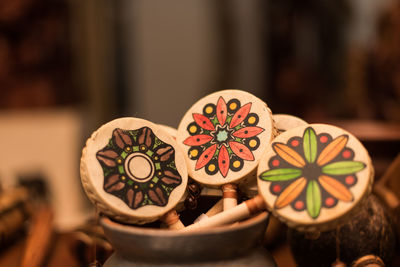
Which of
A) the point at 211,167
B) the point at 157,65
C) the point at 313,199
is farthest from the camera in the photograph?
the point at 157,65

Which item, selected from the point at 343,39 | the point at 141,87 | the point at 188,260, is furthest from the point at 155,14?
the point at 188,260

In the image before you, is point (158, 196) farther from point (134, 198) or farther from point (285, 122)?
point (285, 122)

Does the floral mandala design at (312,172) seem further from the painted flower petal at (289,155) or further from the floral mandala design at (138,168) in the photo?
the floral mandala design at (138,168)

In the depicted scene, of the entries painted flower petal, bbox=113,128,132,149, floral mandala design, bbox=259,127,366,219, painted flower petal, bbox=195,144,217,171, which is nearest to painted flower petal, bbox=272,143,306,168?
floral mandala design, bbox=259,127,366,219

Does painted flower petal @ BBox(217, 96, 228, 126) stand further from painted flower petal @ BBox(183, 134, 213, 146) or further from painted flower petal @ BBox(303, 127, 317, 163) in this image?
painted flower petal @ BBox(303, 127, 317, 163)

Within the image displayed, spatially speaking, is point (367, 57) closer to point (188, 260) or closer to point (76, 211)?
point (76, 211)

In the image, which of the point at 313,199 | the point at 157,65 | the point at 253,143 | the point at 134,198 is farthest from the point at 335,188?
the point at 157,65
